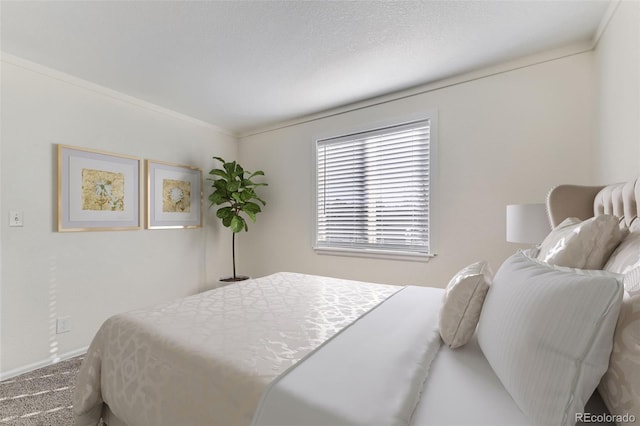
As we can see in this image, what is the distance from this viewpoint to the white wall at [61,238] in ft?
7.50

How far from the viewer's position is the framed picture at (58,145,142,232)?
8.43 feet

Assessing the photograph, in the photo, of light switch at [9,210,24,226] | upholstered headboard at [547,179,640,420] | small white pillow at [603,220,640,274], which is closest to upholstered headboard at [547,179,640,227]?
upholstered headboard at [547,179,640,420]

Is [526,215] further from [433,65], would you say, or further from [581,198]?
[433,65]

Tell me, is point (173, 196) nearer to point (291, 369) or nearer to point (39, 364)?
point (39, 364)

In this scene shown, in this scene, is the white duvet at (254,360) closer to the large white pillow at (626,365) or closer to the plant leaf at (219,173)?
the large white pillow at (626,365)

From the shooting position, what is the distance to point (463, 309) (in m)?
1.14

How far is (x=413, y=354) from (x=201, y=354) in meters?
0.80

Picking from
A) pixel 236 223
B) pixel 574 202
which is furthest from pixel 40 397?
pixel 574 202

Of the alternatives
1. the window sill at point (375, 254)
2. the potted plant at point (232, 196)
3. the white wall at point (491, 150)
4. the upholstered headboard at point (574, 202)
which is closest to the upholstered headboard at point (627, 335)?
the upholstered headboard at point (574, 202)

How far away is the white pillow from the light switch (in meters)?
3.33

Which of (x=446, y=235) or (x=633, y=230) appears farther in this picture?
(x=446, y=235)

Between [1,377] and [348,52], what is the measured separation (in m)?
3.70

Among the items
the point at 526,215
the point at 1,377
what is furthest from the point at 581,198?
the point at 1,377

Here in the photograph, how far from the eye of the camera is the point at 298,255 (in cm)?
372
